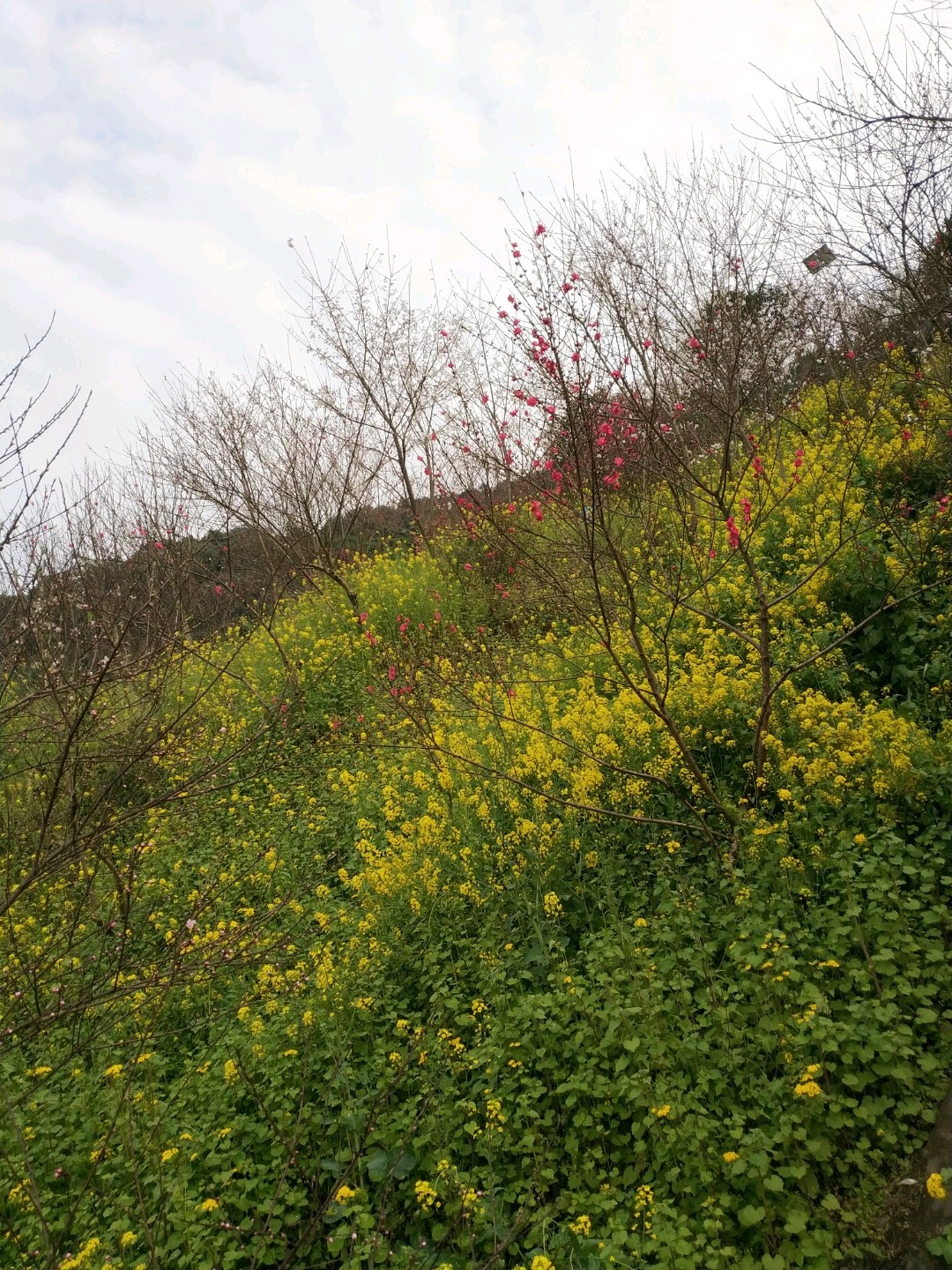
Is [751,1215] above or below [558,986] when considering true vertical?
below

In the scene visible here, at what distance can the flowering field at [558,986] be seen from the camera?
7.65 feet

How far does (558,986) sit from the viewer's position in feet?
10.0

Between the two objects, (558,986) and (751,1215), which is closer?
(751,1215)

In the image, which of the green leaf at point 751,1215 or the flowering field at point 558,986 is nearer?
the green leaf at point 751,1215

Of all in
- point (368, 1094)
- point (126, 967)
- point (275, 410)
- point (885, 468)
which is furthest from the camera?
point (275, 410)

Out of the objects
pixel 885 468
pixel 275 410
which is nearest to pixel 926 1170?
pixel 885 468

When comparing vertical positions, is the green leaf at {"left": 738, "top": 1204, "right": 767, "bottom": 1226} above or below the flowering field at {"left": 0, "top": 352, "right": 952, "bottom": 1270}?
below

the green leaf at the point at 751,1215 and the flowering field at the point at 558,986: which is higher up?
the flowering field at the point at 558,986

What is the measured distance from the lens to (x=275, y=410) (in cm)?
991

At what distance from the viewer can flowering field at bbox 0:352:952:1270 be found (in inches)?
91.8

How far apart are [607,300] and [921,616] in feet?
8.79

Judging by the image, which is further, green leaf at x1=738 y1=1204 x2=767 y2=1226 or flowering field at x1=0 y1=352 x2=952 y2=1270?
flowering field at x1=0 y1=352 x2=952 y2=1270

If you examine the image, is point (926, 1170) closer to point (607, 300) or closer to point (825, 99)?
point (607, 300)

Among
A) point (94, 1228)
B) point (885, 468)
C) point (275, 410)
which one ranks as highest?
point (275, 410)
